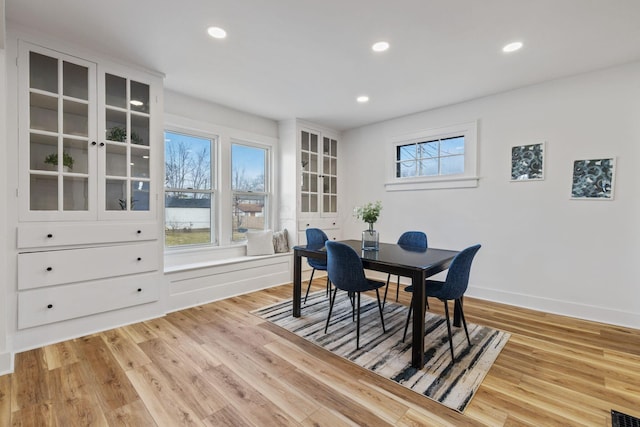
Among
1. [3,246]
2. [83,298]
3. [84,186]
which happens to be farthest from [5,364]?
[84,186]

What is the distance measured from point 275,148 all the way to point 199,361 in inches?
134

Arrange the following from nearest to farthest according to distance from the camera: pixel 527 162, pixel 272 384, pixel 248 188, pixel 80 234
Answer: pixel 272 384, pixel 80 234, pixel 527 162, pixel 248 188

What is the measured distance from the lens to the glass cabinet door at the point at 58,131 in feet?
8.00

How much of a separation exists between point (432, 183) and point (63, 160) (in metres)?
4.23

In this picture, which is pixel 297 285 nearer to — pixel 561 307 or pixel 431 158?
pixel 431 158

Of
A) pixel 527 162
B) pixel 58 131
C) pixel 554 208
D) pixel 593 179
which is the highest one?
pixel 58 131

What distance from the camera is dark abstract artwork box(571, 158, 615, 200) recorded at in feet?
9.77

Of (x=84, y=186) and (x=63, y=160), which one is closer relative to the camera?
(x=63, y=160)

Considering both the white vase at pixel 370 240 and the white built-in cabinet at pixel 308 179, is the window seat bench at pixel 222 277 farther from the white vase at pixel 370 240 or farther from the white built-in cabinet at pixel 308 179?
the white vase at pixel 370 240

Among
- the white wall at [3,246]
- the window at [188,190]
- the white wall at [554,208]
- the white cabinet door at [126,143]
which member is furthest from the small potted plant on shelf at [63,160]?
the white wall at [554,208]

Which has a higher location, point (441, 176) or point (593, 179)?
point (441, 176)

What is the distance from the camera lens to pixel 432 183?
4234 mm

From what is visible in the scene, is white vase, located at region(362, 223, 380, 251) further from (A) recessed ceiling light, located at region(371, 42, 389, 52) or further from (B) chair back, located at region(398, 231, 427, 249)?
(A) recessed ceiling light, located at region(371, 42, 389, 52)

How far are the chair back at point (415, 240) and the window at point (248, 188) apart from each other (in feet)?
7.53
